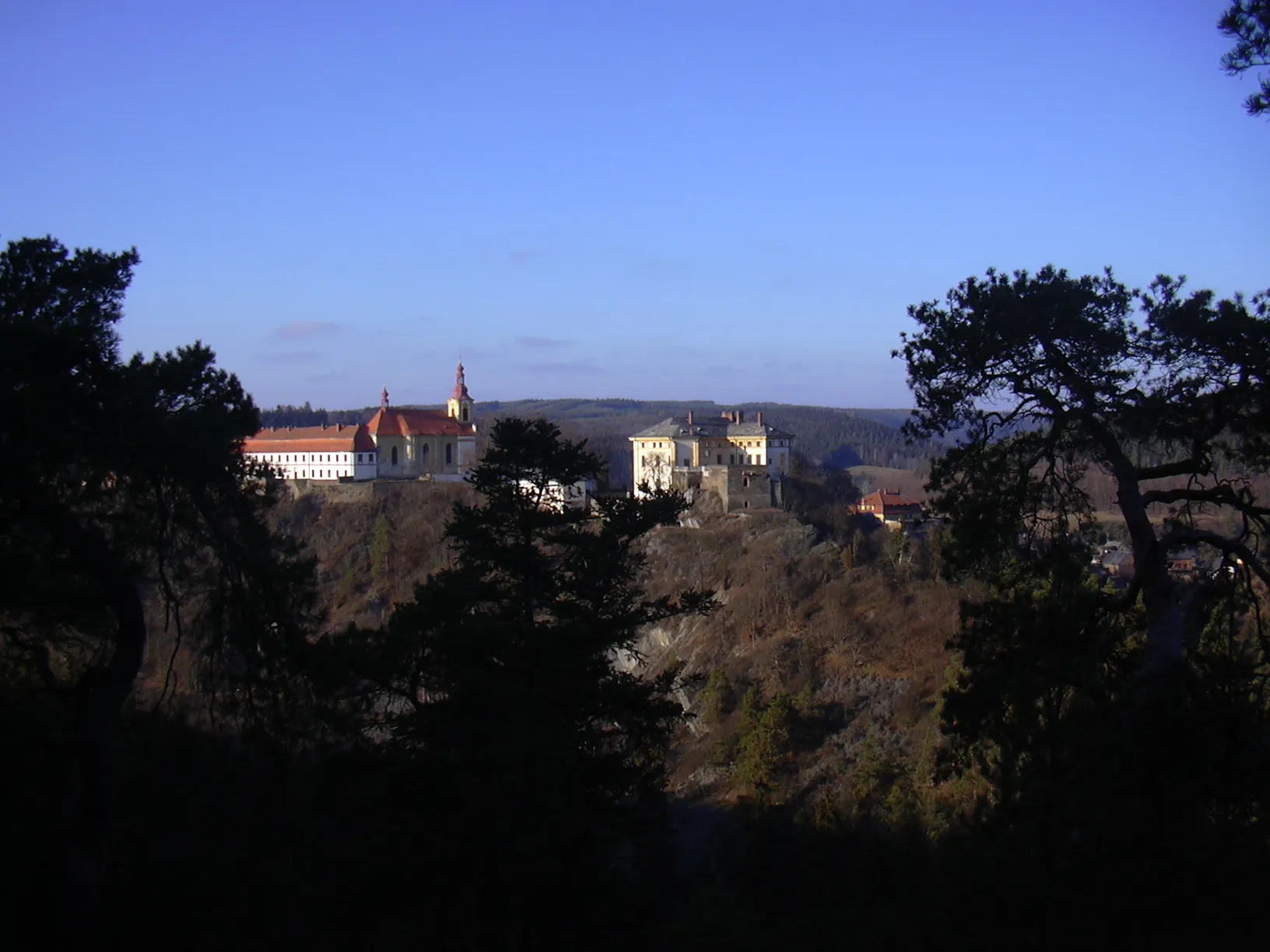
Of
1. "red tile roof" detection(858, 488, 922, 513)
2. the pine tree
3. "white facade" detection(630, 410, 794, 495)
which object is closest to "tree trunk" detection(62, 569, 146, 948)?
the pine tree

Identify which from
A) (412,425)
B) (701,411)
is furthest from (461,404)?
(701,411)

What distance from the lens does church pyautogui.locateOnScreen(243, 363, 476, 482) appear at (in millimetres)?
61094

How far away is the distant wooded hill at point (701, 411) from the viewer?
92125 millimetres

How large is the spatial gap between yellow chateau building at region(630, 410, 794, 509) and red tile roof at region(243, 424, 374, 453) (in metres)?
14.0

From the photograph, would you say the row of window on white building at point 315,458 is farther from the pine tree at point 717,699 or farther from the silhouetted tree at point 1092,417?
the silhouetted tree at point 1092,417

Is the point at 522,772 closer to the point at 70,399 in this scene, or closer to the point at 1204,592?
the point at 70,399

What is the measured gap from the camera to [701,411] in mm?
94875

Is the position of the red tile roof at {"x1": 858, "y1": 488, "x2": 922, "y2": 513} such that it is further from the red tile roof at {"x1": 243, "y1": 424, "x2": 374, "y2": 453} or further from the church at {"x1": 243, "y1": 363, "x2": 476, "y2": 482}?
A: the red tile roof at {"x1": 243, "y1": 424, "x2": 374, "y2": 453}

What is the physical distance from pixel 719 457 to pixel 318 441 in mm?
21496

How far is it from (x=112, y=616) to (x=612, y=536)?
4.98 m

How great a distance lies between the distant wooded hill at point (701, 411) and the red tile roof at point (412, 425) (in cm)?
1254

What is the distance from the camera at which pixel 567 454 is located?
12945mm

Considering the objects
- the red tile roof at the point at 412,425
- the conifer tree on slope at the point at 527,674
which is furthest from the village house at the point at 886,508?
the conifer tree on slope at the point at 527,674

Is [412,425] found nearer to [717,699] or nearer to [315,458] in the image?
[315,458]
